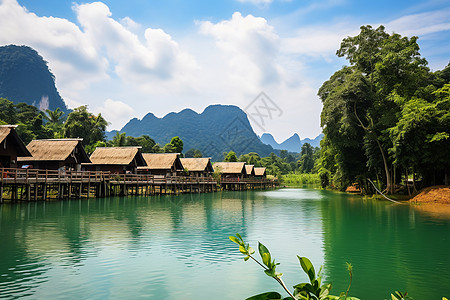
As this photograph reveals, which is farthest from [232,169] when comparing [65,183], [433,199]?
[433,199]

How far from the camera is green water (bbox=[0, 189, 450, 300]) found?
8.09m

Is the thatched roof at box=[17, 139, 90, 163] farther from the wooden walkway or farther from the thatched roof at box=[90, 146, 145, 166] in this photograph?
the thatched roof at box=[90, 146, 145, 166]

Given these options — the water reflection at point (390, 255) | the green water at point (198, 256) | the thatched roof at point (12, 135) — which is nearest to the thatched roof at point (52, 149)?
the thatched roof at point (12, 135)


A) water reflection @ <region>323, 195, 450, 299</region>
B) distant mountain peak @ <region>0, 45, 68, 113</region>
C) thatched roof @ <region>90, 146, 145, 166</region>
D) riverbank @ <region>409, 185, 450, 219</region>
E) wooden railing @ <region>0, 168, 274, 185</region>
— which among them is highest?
distant mountain peak @ <region>0, 45, 68, 113</region>

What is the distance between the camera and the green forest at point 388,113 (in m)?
27.6

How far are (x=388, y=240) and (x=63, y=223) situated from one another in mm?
15396

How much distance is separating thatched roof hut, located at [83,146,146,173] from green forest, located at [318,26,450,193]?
→ 77.4 feet

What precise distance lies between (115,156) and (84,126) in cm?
2798

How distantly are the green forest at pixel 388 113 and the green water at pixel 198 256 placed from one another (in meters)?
10.3

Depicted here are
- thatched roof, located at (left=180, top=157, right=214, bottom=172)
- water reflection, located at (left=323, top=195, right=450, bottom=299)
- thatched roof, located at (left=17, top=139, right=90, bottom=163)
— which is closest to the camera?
water reflection, located at (left=323, top=195, right=450, bottom=299)

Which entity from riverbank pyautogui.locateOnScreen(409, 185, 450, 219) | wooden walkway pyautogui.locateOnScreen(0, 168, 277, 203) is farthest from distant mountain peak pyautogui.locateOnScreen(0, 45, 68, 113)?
riverbank pyautogui.locateOnScreen(409, 185, 450, 219)

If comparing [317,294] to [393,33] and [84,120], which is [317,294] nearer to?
[393,33]

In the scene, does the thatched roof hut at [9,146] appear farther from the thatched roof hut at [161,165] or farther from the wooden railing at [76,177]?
the thatched roof hut at [161,165]

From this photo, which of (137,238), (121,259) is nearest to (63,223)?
(137,238)
